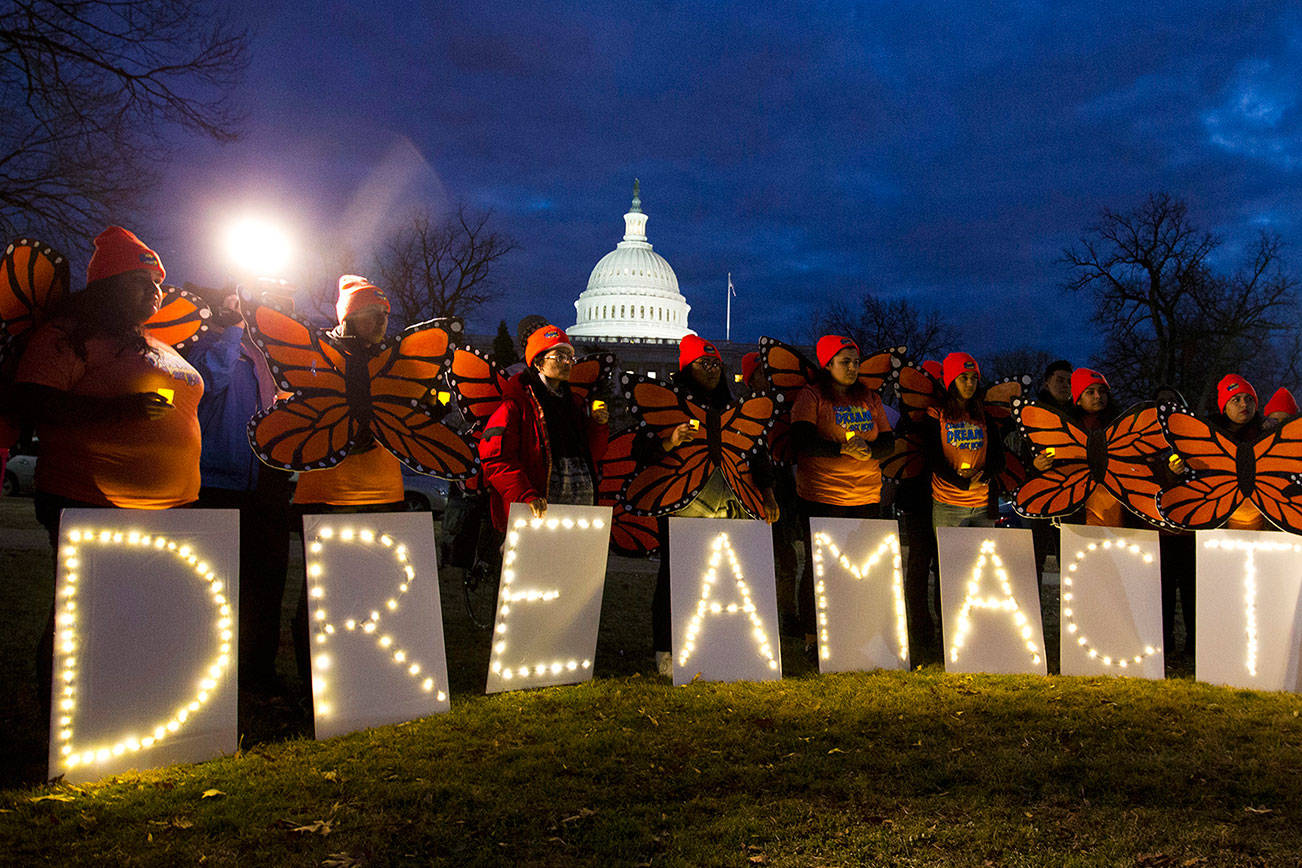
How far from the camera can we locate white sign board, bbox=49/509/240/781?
332 cm

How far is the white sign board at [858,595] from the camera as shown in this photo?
5.32m

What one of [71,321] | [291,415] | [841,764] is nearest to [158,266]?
[71,321]

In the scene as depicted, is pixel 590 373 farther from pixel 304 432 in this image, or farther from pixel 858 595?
pixel 858 595

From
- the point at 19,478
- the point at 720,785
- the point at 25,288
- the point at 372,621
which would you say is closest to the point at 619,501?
the point at 372,621

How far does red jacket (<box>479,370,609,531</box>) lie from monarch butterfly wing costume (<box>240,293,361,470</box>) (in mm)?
789

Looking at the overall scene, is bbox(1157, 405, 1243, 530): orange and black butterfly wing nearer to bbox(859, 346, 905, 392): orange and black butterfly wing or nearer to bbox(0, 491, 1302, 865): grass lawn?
bbox(0, 491, 1302, 865): grass lawn

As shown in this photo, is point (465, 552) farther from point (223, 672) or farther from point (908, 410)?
point (908, 410)

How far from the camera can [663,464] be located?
207 inches

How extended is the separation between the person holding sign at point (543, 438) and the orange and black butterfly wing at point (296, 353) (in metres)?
0.91

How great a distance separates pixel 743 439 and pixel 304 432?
2528 mm

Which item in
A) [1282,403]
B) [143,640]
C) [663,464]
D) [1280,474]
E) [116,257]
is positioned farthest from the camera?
[1282,403]

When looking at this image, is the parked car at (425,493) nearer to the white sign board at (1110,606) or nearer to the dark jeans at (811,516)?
the dark jeans at (811,516)

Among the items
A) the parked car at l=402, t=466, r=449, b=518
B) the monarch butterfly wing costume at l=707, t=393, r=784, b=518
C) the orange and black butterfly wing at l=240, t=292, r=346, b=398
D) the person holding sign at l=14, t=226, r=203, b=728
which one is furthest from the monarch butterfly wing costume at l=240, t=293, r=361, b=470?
the parked car at l=402, t=466, r=449, b=518

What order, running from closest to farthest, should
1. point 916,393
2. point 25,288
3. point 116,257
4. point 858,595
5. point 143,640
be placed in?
point 143,640 < point 25,288 < point 116,257 < point 858,595 < point 916,393
